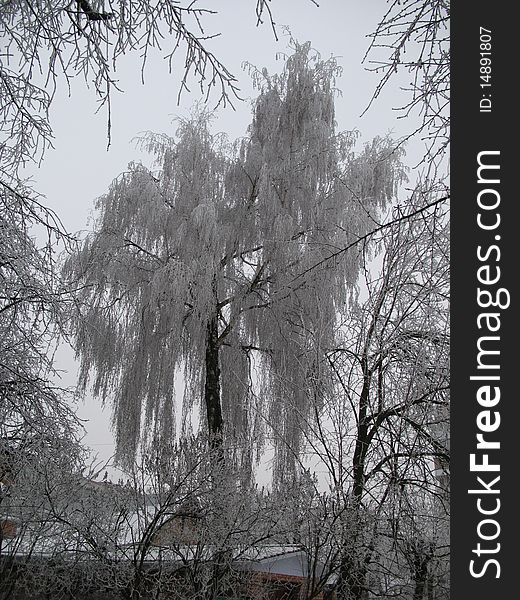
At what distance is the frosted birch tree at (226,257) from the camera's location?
7664mm

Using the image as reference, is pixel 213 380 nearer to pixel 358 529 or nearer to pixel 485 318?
pixel 358 529

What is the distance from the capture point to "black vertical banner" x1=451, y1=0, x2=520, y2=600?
4.72 feet

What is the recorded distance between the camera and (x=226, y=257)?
26.8 feet

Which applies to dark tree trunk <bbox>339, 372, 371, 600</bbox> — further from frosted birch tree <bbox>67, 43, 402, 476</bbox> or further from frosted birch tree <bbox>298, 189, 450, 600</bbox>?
frosted birch tree <bbox>67, 43, 402, 476</bbox>

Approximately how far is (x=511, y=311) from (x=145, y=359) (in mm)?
6755

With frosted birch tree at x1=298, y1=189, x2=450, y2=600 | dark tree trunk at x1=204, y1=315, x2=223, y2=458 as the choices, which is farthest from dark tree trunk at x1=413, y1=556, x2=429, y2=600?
dark tree trunk at x1=204, y1=315, x2=223, y2=458

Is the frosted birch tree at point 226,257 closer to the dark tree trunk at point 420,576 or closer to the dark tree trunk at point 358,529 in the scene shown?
the dark tree trunk at point 358,529

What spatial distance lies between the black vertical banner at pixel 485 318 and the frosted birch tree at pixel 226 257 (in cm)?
572

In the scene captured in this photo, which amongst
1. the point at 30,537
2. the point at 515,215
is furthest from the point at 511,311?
the point at 30,537

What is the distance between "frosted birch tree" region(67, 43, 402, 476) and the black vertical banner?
5.72 metres

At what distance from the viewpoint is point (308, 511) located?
321 cm

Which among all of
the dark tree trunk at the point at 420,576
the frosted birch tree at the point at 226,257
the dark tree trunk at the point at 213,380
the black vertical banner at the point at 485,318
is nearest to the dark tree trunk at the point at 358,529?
the dark tree trunk at the point at 420,576

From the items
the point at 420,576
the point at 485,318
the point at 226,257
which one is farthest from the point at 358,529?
the point at 226,257

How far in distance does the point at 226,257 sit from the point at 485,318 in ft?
22.2
